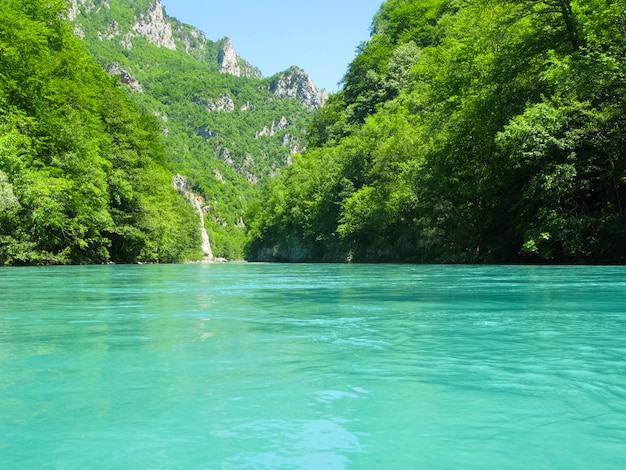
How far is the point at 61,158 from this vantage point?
32969mm

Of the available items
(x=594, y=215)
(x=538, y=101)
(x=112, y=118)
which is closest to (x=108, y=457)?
(x=594, y=215)

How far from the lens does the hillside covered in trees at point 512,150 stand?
21953 mm

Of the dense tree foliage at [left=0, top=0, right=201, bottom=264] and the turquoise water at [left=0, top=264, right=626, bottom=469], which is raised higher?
the dense tree foliage at [left=0, top=0, right=201, bottom=264]

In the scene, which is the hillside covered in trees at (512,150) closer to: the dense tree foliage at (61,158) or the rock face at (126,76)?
the dense tree foliage at (61,158)

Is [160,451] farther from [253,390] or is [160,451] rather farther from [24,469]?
[253,390]

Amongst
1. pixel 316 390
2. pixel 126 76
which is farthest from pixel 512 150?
pixel 126 76

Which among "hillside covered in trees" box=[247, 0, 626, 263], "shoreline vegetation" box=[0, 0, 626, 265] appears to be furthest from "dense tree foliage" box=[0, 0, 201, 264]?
"hillside covered in trees" box=[247, 0, 626, 263]

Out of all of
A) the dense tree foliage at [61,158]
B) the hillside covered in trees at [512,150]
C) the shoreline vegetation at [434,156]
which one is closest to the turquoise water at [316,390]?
the hillside covered in trees at [512,150]

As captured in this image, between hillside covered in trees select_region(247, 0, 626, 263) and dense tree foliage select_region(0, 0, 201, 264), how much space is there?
17063mm

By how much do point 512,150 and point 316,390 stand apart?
20.9 metres

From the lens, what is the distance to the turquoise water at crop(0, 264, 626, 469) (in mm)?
2793

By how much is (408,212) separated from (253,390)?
34.5 metres

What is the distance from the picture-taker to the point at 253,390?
3955 mm

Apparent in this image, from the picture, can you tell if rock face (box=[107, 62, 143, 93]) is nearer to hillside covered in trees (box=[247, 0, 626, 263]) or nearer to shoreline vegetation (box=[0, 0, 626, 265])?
shoreline vegetation (box=[0, 0, 626, 265])
